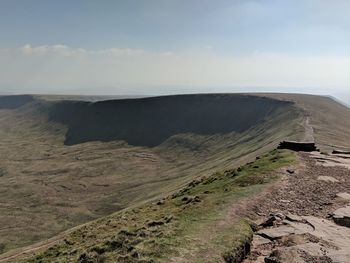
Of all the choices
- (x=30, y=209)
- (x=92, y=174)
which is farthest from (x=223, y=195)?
(x=92, y=174)

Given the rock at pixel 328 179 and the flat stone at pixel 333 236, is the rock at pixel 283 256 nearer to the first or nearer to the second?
the flat stone at pixel 333 236

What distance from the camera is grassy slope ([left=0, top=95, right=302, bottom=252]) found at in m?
111

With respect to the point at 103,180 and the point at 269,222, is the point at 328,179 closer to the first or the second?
the point at 269,222

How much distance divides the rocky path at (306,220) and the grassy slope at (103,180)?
A: 65.1 metres

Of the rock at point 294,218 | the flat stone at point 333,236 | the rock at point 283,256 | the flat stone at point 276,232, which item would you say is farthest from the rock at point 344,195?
the rock at point 283,256

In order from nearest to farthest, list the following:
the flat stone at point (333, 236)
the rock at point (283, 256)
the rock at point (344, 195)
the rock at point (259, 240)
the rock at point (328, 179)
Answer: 1. the rock at point (283, 256)
2. the flat stone at point (333, 236)
3. the rock at point (259, 240)
4. the rock at point (344, 195)
5. the rock at point (328, 179)

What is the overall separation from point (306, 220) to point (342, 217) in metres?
2.21

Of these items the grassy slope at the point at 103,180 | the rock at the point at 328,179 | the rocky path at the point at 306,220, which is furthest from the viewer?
the grassy slope at the point at 103,180

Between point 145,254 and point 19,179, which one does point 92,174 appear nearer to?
point 19,179

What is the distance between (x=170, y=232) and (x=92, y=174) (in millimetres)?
157323

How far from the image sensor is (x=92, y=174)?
173 metres

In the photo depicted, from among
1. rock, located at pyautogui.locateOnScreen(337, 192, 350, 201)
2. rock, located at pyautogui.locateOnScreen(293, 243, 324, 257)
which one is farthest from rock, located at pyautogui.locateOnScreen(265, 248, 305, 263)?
rock, located at pyautogui.locateOnScreen(337, 192, 350, 201)

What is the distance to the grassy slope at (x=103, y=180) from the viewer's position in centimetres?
11064

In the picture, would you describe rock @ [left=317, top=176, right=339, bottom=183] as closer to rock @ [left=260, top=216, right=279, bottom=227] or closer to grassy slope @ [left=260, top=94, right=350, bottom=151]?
rock @ [left=260, top=216, right=279, bottom=227]
